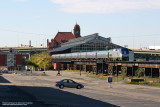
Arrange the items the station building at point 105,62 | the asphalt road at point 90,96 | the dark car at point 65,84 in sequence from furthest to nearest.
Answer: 1. the station building at point 105,62
2. the dark car at point 65,84
3. the asphalt road at point 90,96

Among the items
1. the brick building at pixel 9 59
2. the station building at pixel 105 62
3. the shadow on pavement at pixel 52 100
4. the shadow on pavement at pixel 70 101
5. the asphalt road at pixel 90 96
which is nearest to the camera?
the shadow on pavement at pixel 52 100

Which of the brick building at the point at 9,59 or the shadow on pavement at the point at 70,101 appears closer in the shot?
the shadow on pavement at the point at 70,101

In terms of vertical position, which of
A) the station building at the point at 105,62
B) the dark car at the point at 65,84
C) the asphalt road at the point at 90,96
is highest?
the station building at the point at 105,62

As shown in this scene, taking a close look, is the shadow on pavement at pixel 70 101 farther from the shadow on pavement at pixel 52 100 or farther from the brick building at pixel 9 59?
the brick building at pixel 9 59

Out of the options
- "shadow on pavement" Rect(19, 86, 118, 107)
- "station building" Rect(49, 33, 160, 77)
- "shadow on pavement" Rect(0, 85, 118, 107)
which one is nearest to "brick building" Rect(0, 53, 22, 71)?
"station building" Rect(49, 33, 160, 77)

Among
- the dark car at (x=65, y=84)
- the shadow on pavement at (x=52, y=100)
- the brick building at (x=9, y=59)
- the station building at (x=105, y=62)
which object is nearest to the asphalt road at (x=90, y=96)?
the shadow on pavement at (x=52, y=100)

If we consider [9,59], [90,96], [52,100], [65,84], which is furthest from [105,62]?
[9,59]

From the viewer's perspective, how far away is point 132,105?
92.0ft

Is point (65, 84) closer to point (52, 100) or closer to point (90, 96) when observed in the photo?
point (90, 96)

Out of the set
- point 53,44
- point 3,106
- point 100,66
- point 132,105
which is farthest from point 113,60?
point 53,44

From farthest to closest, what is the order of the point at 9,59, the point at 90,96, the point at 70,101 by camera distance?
the point at 9,59, the point at 90,96, the point at 70,101

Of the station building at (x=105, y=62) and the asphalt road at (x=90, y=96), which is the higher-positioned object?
the station building at (x=105, y=62)

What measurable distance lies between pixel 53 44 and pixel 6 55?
59793 millimetres

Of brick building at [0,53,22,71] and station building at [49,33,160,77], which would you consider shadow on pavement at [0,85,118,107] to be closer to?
station building at [49,33,160,77]
